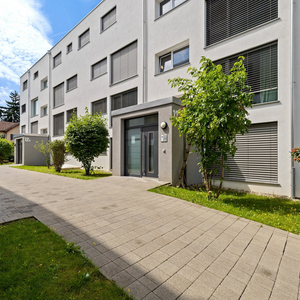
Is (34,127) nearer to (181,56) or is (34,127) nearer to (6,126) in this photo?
(181,56)

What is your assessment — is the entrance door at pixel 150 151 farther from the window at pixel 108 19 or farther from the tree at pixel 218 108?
the window at pixel 108 19

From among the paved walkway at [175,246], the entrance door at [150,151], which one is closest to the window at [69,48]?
the entrance door at [150,151]

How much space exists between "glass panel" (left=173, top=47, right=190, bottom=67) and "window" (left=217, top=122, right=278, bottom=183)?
5021mm

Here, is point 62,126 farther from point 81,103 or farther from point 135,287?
point 135,287

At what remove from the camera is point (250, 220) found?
14.3 ft

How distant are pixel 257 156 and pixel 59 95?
1947 centimetres

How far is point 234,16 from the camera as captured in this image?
8508 mm

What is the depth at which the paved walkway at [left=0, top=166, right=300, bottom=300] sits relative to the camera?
2.19 m

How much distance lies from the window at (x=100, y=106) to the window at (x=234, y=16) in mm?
8409

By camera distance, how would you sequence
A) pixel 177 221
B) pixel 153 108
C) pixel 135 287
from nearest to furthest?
pixel 135 287 → pixel 177 221 → pixel 153 108

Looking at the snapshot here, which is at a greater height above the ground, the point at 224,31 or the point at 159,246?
the point at 224,31

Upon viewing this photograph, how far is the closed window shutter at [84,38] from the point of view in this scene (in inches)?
653

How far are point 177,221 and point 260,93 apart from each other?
21.0 ft

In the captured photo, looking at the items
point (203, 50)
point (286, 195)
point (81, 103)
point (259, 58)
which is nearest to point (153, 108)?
point (203, 50)
